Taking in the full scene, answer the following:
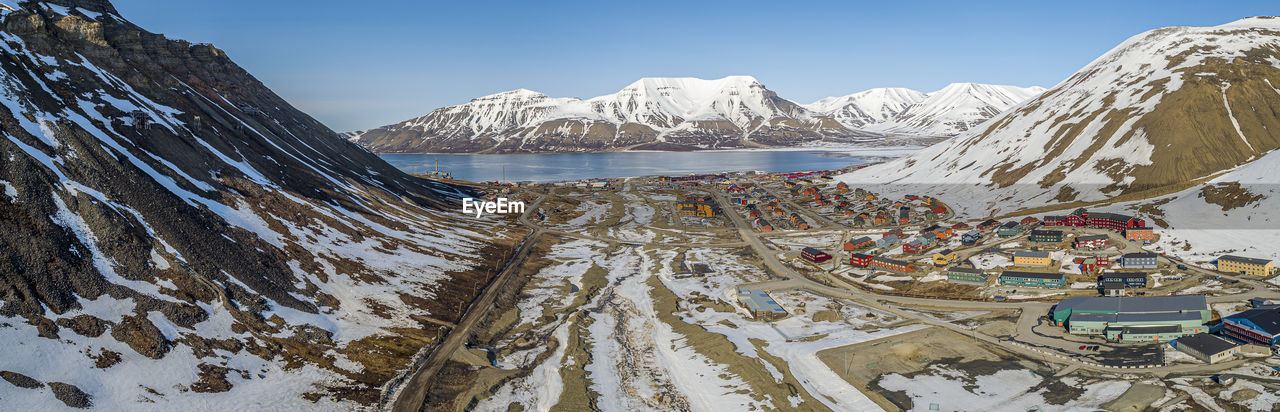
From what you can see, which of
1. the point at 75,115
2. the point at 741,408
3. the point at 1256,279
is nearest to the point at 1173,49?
the point at 1256,279

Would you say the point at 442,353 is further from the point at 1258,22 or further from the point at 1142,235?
the point at 1258,22

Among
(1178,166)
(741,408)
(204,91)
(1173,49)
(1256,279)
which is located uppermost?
(1173,49)

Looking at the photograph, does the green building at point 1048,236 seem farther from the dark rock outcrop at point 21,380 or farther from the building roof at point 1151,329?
the dark rock outcrop at point 21,380

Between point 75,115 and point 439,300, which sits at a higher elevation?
point 75,115

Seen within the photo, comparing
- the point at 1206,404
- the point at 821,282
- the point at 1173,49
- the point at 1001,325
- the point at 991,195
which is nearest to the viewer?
the point at 1206,404

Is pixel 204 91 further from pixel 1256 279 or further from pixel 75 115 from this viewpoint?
pixel 1256 279

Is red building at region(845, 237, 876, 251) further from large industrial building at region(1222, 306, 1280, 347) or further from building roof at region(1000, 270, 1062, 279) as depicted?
large industrial building at region(1222, 306, 1280, 347)

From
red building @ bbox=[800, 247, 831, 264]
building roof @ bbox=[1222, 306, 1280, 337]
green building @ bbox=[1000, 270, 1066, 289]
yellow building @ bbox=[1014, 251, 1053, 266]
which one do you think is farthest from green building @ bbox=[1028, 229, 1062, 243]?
building roof @ bbox=[1222, 306, 1280, 337]
